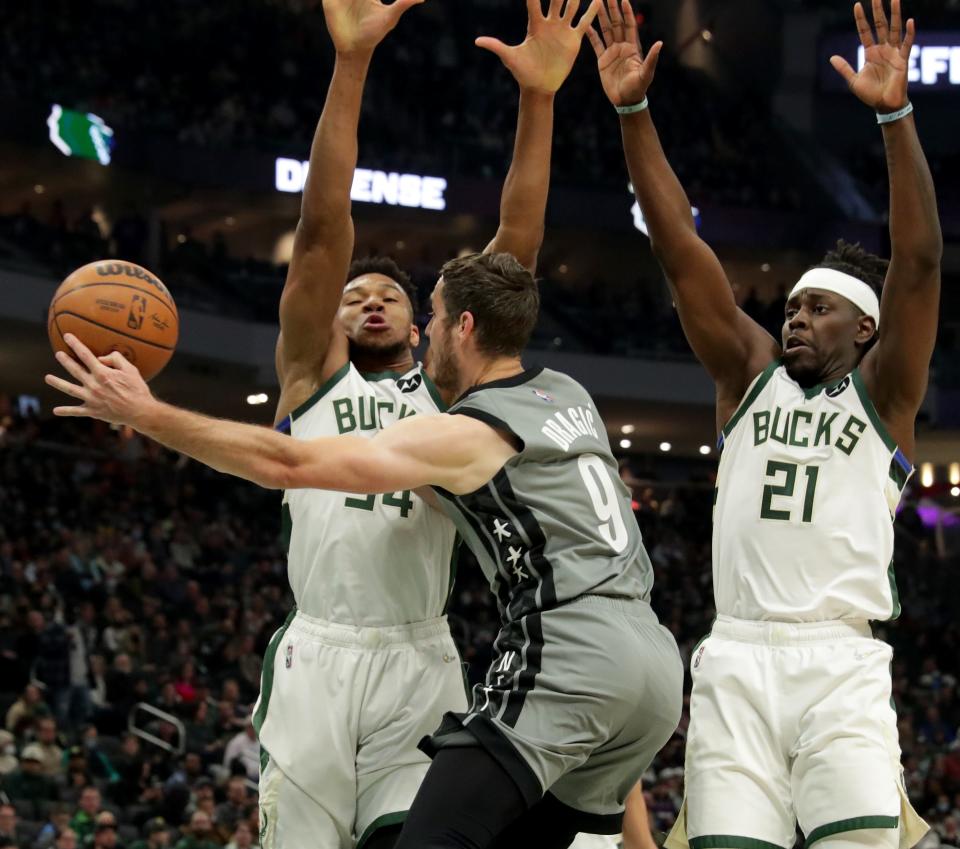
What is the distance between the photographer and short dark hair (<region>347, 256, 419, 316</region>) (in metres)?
5.66

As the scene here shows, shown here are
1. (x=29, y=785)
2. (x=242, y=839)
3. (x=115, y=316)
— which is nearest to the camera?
(x=115, y=316)

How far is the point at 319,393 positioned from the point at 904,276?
6.52 feet

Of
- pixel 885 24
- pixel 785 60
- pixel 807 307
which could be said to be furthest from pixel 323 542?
pixel 785 60

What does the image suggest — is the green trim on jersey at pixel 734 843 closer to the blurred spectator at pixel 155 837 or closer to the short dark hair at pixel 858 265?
the short dark hair at pixel 858 265

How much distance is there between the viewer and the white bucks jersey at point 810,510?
4.91 m

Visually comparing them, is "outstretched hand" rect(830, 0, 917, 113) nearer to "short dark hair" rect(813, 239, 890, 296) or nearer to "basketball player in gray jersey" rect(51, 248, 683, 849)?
"short dark hair" rect(813, 239, 890, 296)

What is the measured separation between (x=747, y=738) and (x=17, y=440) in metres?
17.3

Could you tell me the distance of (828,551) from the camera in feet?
16.1

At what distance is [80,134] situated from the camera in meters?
25.3

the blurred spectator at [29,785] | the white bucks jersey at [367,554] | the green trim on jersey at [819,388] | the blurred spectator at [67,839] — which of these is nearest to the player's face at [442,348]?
the white bucks jersey at [367,554]

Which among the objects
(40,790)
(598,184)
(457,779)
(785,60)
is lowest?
(40,790)

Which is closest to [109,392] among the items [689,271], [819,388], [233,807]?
[689,271]

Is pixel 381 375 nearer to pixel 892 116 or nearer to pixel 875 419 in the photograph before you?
pixel 875 419

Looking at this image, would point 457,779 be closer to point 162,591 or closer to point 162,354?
point 162,354
